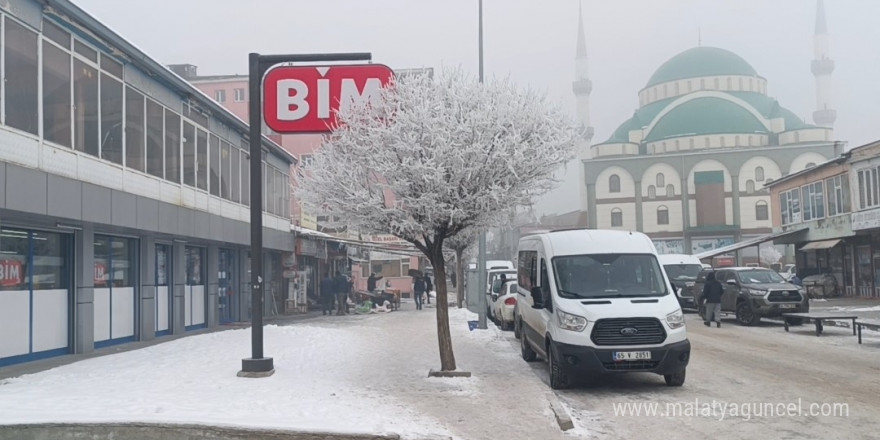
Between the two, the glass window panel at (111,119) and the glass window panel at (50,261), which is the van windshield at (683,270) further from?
the glass window panel at (50,261)

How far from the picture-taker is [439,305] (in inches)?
464

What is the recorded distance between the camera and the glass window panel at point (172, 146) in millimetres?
18578

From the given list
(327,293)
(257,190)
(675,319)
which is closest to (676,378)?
(675,319)

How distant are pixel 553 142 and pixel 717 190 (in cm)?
8417

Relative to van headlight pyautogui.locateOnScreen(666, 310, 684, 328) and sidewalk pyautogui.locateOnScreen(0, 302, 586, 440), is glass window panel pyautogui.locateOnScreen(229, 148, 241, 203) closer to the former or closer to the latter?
sidewalk pyautogui.locateOnScreen(0, 302, 586, 440)

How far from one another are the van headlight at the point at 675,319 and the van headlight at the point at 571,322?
3.96 ft

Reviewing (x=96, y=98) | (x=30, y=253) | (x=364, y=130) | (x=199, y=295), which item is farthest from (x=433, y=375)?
(x=199, y=295)

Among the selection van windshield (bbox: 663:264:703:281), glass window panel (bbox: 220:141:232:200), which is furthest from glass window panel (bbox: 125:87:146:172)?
van windshield (bbox: 663:264:703:281)

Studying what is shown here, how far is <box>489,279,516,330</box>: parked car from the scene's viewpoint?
2117cm

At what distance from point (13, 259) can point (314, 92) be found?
600cm

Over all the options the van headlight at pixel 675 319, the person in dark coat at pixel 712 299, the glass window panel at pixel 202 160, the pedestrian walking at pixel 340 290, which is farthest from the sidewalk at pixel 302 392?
the pedestrian walking at pixel 340 290

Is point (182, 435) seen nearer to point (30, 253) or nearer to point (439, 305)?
point (439, 305)

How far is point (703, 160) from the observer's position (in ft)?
295

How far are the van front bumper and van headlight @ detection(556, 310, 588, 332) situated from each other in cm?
26
